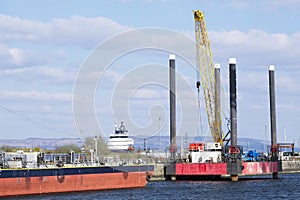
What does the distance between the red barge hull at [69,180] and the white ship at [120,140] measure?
56736mm

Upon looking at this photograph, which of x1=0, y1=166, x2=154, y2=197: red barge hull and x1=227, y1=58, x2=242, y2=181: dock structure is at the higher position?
x1=227, y1=58, x2=242, y2=181: dock structure

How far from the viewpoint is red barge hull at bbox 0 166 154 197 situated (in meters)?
73.4

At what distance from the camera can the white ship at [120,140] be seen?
5856 inches

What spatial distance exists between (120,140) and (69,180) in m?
69.9

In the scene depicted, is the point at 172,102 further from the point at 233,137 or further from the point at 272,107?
the point at 233,137

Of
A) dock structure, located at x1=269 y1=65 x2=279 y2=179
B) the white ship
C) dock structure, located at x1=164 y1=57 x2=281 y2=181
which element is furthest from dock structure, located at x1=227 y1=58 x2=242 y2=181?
the white ship

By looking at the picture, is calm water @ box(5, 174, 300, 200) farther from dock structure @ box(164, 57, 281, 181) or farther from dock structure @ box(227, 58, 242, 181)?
dock structure @ box(164, 57, 281, 181)

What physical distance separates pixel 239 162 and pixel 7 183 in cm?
4083

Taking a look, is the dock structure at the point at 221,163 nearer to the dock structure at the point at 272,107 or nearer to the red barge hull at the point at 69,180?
the dock structure at the point at 272,107

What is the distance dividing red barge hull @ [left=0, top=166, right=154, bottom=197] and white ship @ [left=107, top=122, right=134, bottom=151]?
5674cm

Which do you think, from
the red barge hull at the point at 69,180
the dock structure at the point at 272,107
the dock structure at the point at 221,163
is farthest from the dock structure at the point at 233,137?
the red barge hull at the point at 69,180

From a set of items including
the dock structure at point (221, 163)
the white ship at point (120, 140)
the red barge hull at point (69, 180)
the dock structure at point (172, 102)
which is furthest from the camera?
the white ship at point (120, 140)

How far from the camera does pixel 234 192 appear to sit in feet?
257

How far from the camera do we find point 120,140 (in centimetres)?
14938
